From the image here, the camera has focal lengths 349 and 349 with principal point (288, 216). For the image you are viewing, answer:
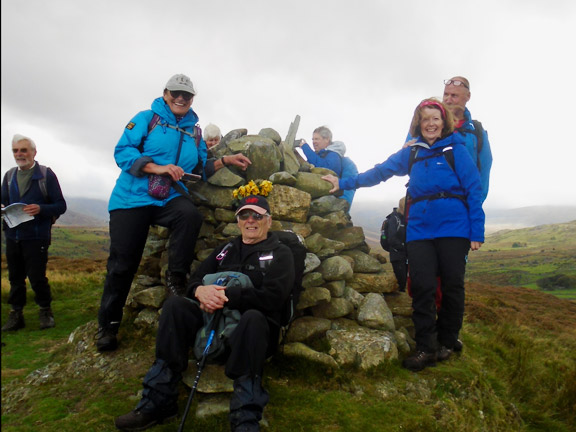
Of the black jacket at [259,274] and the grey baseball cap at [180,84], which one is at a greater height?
the grey baseball cap at [180,84]

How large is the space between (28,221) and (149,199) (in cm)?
335

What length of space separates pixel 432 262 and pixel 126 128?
522 cm

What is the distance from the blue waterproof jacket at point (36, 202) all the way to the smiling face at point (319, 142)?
6105mm

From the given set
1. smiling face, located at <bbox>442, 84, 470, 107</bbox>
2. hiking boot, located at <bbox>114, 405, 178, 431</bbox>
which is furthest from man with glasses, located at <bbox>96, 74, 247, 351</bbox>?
smiling face, located at <bbox>442, 84, 470, 107</bbox>

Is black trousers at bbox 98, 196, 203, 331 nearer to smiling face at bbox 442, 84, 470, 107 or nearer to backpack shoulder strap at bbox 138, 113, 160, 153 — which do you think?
backpack shoulder strap at bbox 138, 113, 160, 153

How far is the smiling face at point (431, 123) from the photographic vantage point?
5414 millimetres

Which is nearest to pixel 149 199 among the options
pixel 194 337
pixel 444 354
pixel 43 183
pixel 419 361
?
pixel 194 337

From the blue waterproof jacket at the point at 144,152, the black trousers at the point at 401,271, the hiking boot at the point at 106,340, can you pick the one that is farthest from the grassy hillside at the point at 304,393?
the blue waterproof jacket at the point at 144,152

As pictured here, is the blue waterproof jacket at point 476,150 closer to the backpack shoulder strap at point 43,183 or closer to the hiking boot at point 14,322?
the backpack shoulder strap at point 43,183

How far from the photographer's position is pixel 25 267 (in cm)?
722

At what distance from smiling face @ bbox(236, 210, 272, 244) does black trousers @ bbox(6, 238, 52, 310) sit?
15.7 ft

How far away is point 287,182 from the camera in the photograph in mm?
6980

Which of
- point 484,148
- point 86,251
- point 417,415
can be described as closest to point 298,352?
point 417,415

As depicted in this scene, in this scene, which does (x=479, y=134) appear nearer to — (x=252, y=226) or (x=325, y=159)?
(x=325, y=159)
